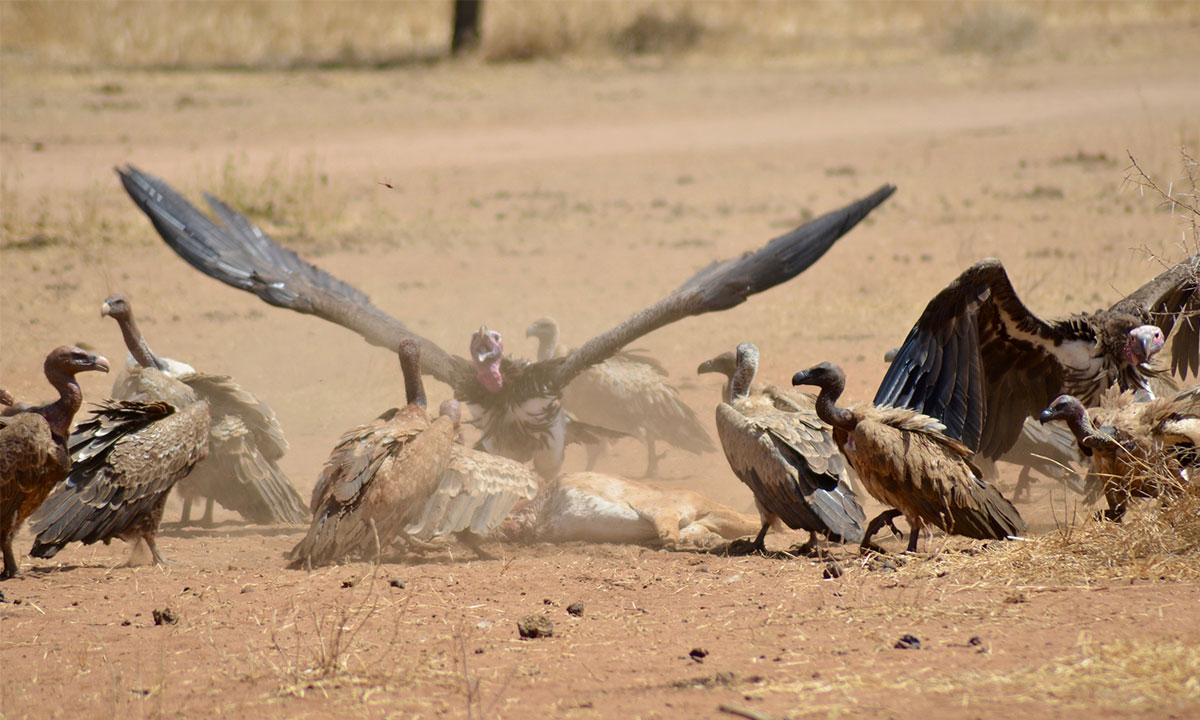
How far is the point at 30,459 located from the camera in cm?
555

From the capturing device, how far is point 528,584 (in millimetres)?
5398

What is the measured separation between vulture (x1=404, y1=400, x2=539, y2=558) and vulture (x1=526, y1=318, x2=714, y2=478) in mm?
2272

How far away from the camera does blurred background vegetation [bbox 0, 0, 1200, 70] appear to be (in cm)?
2647

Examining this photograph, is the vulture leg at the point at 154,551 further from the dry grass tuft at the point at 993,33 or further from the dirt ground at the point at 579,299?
the dry grass tuft at the point at 993,33

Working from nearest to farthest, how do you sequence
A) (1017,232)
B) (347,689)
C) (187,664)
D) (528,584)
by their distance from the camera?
(347,689) → (187,664) → (528,584) → (1017,232)

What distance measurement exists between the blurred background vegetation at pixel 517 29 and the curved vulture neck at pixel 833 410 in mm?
20871

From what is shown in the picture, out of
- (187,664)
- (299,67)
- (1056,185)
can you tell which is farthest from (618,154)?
(187,664)

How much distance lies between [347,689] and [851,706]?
5.05ft

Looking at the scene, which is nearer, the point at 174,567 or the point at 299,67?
the point at 174,567

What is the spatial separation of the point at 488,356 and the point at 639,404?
4.05ft

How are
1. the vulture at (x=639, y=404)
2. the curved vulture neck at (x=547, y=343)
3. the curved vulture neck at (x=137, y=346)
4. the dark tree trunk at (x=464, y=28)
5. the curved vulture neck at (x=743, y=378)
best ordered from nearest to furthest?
1. the curved vulture neck at (x=743, y=378)
2. the curved vulture neck at (x=137, y=346)
3. the vulture at (x=639, y=404)
4. the curved vulture neck at (x=547, y=343)
5. the dark tree trunk at (x=464, y=28)

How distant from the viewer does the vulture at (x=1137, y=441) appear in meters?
5.35

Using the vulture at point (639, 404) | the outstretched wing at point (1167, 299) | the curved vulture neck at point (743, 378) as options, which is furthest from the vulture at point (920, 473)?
the vulture at point (639, 404)

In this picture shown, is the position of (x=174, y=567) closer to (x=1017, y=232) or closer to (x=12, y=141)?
(x=1017, y=232)
